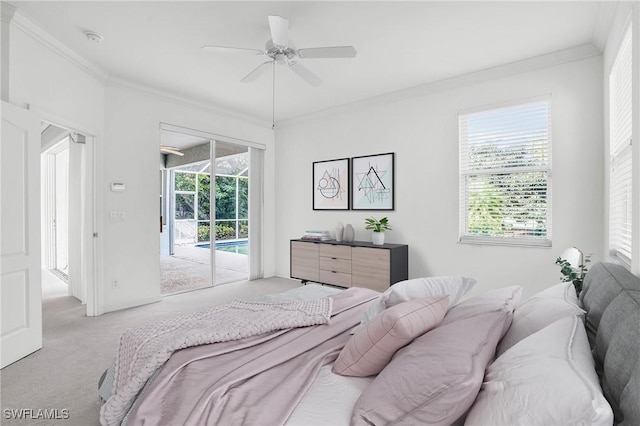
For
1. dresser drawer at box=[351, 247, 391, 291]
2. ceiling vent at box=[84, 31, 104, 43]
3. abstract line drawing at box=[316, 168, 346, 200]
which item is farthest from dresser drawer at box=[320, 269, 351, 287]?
ceiling vent at box=[84, 31, 104, 43]

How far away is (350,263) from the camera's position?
4359 millimetres

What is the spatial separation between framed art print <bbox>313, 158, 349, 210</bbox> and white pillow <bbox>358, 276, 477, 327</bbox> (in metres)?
3.20

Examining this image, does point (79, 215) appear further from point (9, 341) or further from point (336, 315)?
point (336, 315)

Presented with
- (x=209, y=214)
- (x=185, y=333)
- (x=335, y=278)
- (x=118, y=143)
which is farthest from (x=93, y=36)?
(x=335, y=278)

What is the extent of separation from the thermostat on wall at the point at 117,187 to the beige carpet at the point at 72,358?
142 centimetres

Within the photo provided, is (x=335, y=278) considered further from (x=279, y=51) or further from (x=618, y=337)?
(x=618, y=337)

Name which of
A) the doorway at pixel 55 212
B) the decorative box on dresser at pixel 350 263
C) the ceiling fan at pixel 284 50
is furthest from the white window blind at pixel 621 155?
the doorway at pixel 55 212

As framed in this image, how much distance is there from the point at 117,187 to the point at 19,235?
51.2 inches

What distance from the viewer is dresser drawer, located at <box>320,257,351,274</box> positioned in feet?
14.4

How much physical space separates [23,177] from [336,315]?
2.79 m

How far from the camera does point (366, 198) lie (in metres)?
4.75

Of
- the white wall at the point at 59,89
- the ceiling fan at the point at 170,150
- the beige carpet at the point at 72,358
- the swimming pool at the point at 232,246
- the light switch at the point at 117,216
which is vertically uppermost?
the white wall at the point at 59,89

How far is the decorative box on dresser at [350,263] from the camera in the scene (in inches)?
159

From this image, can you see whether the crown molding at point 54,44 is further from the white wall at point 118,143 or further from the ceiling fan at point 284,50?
the ceiling fan at point 284,50
